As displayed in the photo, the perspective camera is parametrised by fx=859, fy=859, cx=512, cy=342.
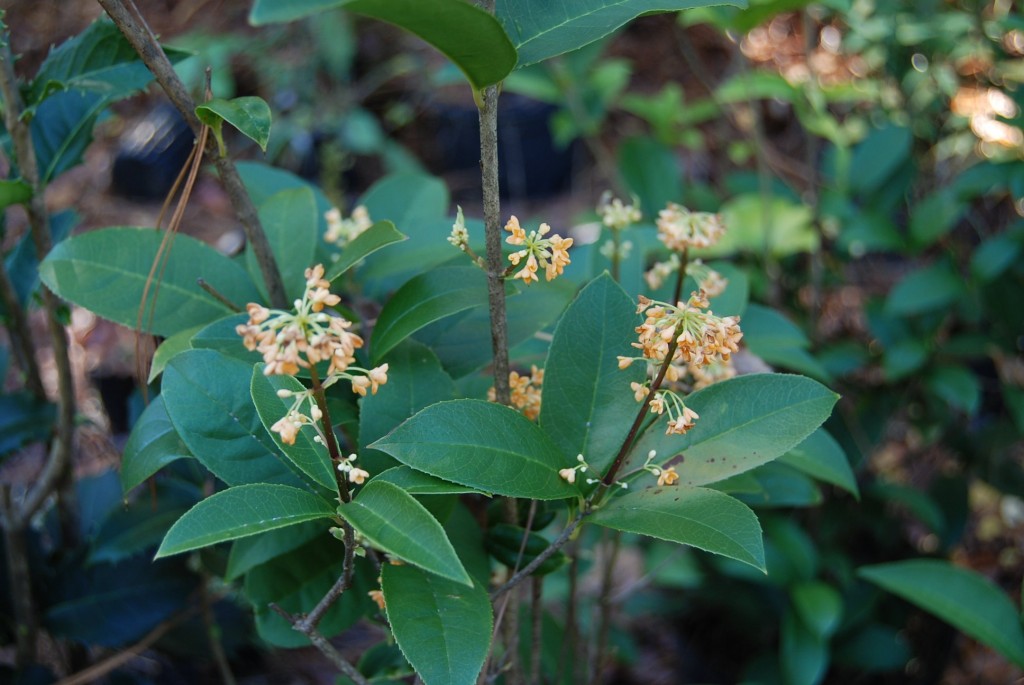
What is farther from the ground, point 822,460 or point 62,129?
point 62,129

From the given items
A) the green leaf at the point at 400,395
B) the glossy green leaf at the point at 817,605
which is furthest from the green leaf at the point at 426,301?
the glossy green leaf at the point at 817,605

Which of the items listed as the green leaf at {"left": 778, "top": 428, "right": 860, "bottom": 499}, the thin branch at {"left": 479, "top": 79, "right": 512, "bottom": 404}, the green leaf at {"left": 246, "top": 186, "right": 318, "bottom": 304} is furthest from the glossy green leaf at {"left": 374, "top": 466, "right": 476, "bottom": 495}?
the green leaf at {"left": 778, "top": 428, "right": 860, "bottom": 499}

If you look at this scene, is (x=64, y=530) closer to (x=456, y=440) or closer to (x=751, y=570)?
(x=456, y=440)

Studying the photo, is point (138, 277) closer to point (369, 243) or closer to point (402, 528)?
point (369, 243)

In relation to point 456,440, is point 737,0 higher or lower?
higher

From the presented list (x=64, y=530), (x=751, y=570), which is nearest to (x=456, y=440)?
(x=64, y=530)

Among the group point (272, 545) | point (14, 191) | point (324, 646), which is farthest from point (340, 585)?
point (14, 191)

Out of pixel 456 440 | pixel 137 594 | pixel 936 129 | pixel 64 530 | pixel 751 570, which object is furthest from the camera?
pixel 936 129
